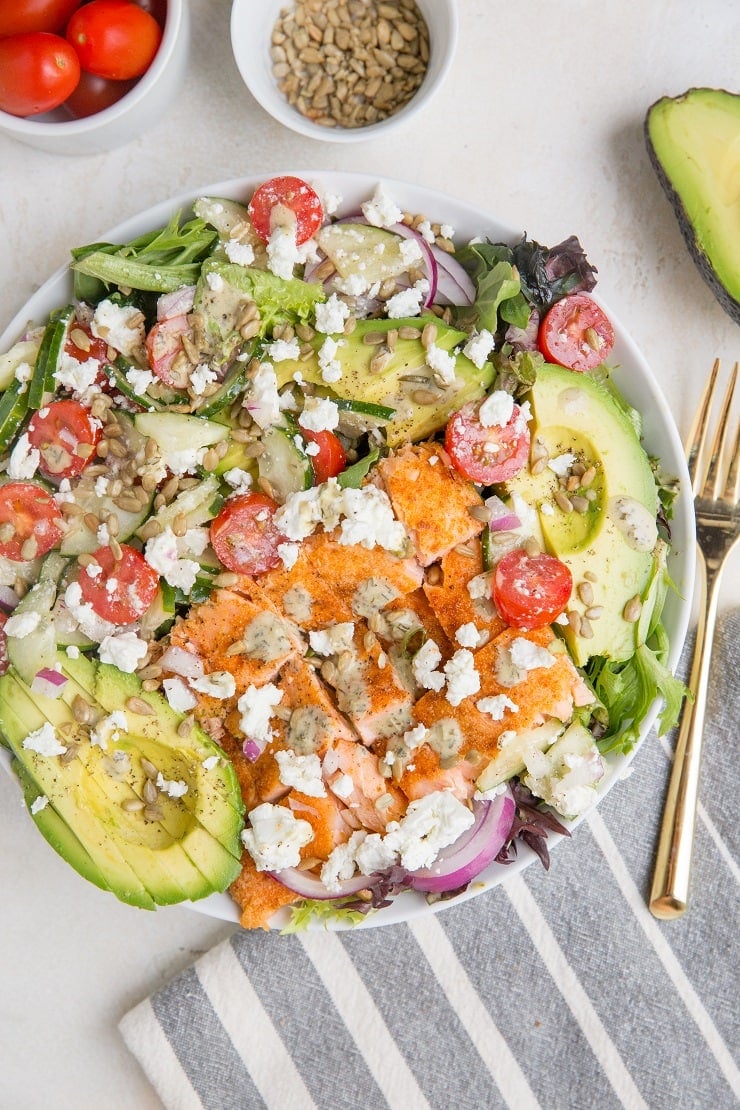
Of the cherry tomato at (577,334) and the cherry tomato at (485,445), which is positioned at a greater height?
the cherry tomato at (577,334)

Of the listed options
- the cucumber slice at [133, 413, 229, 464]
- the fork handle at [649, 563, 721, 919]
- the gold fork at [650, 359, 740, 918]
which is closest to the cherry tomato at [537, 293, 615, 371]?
the gold fork at [650, 359, 740, 918]

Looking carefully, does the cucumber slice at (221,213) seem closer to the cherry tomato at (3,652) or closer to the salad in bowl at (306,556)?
the salad in bowl at (306,556)

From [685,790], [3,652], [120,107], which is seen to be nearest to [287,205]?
[120,107]

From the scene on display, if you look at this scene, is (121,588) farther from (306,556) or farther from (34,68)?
(34,68)

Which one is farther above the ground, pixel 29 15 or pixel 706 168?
pixel 29 15

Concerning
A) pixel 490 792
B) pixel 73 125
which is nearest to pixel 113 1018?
pixel 490 792

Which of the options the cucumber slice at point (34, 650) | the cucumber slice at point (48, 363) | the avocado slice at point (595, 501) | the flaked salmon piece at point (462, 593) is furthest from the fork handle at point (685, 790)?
the cucumber slice at point (48, 363)
